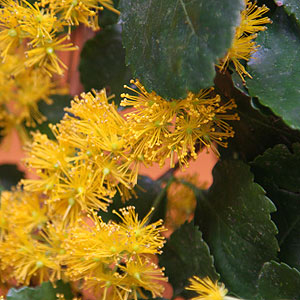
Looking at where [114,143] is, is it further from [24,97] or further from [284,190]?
[24,97]

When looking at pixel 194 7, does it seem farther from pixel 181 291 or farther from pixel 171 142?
pixel 181 291

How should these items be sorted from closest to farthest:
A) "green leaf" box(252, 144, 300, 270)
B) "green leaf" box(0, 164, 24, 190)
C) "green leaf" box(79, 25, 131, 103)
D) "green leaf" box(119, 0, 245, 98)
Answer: "green leaf" box(119, 0, 245, 98) → "green leaf" box(252, 144, 300, 270) → "green leaf" box(79, 25, 131, 103) → "green leaf" box(0, 164, 24, 190)

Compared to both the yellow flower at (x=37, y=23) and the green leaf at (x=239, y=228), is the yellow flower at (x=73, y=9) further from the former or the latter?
the green leaf at (x=239, y=228)

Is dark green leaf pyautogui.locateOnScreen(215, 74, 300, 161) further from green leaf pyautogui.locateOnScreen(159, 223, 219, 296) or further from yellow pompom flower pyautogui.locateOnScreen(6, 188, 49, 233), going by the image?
yellow pompom flower pyautogui.locateOnScreen(6, 188, 49, 233)

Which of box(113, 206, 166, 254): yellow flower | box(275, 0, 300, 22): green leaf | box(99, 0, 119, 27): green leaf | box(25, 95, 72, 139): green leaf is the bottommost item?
box(25, 95, 72, 139): green leaf

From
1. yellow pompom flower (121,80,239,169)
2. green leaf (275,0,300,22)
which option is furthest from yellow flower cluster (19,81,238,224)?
green leaf (275,0,300,22)

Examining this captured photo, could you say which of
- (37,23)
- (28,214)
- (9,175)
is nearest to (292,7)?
(37,23)

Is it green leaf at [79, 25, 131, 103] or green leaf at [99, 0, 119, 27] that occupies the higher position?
green leaf at [99, 0, 119, 27]
